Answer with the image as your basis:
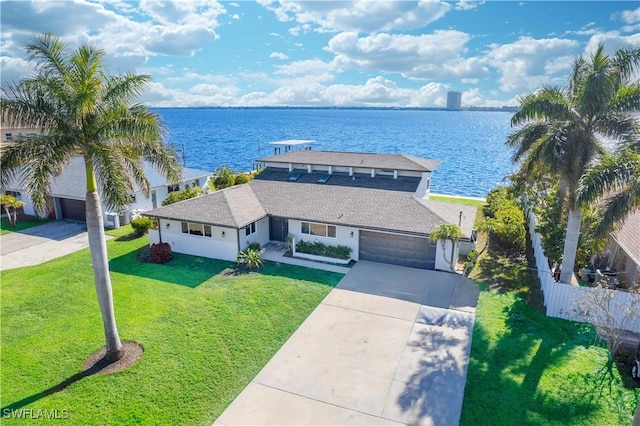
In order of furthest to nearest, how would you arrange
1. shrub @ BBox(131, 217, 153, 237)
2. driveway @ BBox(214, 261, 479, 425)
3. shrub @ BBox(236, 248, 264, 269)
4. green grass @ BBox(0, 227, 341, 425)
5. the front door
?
shrub @ BBox(131, 217, 153, 237)
the front door
shrub @ BBox(236, 248, 264, 269)
green grass @ BBox(0, 227, 341, 425)
driveway @ BBox(214, 261, 479, 425)

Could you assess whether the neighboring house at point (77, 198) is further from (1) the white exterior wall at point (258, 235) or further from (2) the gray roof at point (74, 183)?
(1) the white exterior wall at point (258, 235)

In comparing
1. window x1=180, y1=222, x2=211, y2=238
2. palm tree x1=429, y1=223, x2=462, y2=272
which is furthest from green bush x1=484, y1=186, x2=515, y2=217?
window x1=180, y1=222, x2=211, y2=238

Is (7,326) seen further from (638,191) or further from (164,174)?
(638,191)

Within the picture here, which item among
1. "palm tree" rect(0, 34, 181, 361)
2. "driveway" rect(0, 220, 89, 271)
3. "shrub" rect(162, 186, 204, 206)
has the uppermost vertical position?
"palm tree" rect(0, 34, 181, 361)

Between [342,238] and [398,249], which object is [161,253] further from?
[398,249]

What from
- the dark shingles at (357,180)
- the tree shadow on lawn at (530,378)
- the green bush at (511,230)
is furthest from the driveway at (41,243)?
the green bush at (511,230)

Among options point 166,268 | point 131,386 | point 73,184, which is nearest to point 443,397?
point 131,386

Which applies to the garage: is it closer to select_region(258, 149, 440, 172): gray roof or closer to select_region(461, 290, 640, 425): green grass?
select_region(461, 290, 640, 425): green grass
